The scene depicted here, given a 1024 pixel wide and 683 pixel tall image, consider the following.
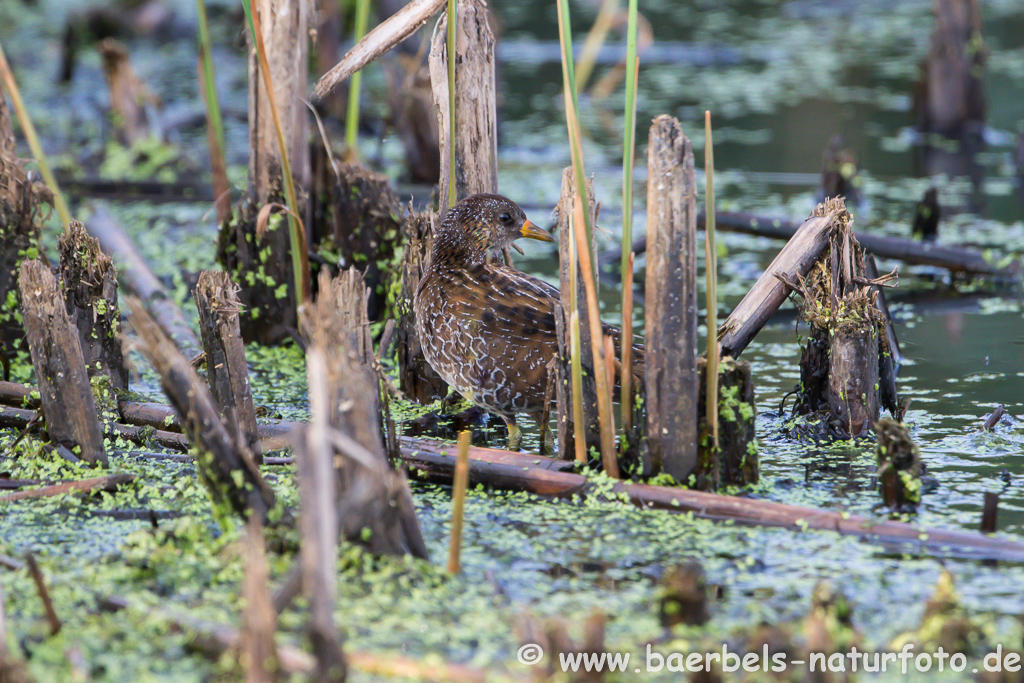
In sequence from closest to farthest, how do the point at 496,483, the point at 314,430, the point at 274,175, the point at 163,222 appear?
the point at 314,430 < the point at 496,483 < the point at 274,175 < the point at 163,222

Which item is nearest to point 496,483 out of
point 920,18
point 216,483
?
point 216,483

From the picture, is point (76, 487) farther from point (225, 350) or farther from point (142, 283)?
point (142, 283)

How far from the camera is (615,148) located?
891 centimetres

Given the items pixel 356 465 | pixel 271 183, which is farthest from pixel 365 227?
pixel 356 465

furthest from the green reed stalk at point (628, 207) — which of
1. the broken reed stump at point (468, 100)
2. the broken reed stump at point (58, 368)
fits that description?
the broken reed stump at point (58, 368)

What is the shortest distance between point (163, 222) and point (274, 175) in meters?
2.47

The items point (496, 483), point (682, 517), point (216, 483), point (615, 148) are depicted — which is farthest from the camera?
point (615, 148)

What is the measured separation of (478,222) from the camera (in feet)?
13.3

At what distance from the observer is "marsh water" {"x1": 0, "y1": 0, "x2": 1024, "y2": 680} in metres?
2.70

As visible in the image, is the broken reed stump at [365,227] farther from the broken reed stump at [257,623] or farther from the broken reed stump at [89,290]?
the broken reed stump at [257,623]

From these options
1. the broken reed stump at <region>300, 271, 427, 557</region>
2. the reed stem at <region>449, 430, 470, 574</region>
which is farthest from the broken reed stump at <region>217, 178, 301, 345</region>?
the reed stem at <region>449, 430, 470, 574</region>

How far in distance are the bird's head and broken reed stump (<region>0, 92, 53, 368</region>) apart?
1.66 meters

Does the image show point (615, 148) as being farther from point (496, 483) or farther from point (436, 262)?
point (496, 483)

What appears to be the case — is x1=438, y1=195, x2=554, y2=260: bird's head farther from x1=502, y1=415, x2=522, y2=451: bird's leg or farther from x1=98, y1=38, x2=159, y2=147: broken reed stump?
x1=98, y1=38, x2=159, y2=147: broken reed stump
